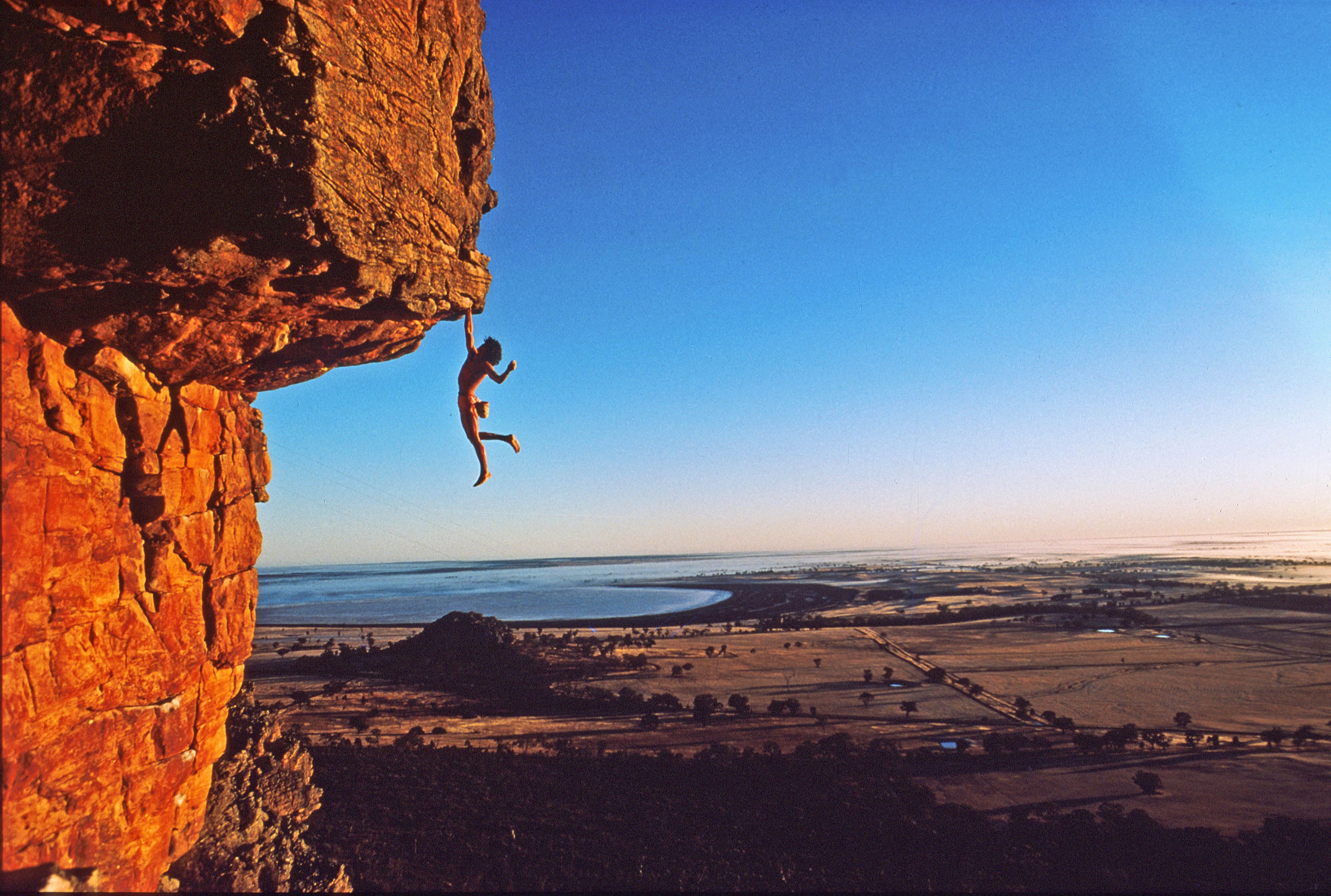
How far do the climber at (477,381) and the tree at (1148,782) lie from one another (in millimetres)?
21828

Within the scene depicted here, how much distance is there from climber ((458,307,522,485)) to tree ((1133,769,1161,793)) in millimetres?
21828

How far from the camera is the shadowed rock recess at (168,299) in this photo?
5672 mm

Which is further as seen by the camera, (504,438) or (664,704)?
(664,704)

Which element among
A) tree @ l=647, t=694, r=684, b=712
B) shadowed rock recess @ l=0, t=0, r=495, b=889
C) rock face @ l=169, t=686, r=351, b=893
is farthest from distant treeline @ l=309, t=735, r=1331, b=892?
tree @ l=647, t=694, r=684, b=712

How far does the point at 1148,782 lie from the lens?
18.8m

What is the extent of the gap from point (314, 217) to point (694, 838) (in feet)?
52.3

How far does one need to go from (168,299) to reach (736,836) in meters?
16.3

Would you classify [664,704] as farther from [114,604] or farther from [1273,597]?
[1273,597]

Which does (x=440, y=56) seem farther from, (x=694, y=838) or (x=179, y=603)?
(x=694, y=838)

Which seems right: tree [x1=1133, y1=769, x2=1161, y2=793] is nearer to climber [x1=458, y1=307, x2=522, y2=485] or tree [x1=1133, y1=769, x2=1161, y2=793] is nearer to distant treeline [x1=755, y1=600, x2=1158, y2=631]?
climber [x1=458, y1=307, x2=522, y2=485]

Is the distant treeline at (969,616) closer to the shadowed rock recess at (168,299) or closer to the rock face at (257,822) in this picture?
the rock face at (257,822)

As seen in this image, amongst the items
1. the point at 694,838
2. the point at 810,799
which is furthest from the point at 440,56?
the point at 810,799

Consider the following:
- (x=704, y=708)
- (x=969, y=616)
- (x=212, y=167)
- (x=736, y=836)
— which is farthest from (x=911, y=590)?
(x=212, y=167)

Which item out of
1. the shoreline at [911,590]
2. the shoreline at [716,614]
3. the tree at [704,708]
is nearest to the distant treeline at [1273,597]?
the shoreline at [911,590]
